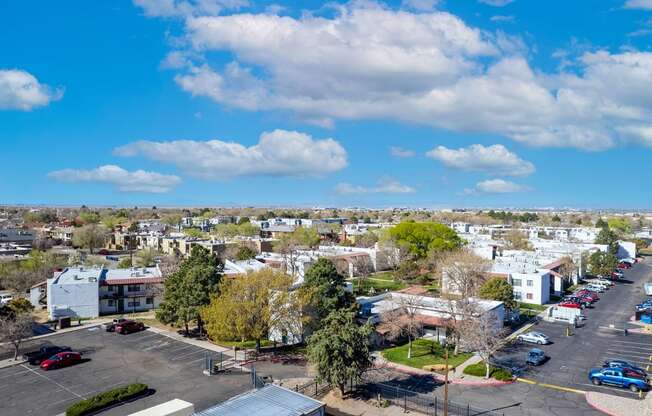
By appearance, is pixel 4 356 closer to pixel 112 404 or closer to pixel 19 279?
pixel 112 404

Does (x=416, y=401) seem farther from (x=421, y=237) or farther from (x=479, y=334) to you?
(x=421, y=237)

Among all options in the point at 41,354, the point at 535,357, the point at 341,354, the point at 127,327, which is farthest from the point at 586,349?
the point at 41,354

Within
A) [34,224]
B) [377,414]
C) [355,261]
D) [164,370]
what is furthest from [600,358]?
[34,224]

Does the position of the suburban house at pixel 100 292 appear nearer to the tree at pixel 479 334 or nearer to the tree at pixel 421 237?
the tree at pixel 479 334

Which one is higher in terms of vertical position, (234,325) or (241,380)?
(234,325)

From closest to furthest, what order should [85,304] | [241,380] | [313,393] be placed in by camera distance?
[313,393] → [241,380] → [85,304]

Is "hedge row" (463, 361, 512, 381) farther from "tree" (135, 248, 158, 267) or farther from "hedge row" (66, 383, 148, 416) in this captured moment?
"tree" (135, 248, 158, 267)

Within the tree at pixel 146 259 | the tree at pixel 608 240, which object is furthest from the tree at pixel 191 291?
the tree at pixel 608 240
